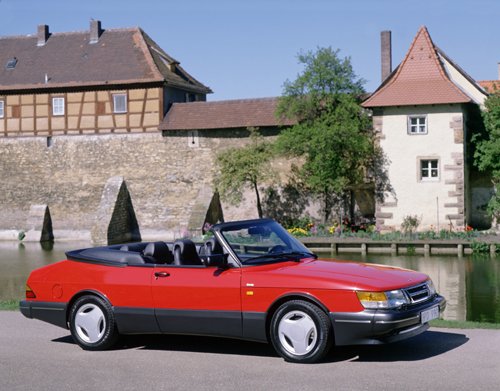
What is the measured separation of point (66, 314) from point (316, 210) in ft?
92.6

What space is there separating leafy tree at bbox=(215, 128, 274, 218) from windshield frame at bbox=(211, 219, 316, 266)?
2708 cm

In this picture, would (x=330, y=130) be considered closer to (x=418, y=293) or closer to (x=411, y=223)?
(x=411, y=223)

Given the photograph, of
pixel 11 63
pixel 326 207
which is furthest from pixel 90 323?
pixel 11 63

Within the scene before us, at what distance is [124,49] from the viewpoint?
133 feet

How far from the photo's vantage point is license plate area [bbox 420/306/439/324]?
773 centimetres

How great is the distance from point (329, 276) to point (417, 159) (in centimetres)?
2633

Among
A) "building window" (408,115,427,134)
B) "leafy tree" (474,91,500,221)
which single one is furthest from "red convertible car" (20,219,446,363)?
"leafy tree" (474,91,500,221)

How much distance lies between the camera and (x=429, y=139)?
33094 mm

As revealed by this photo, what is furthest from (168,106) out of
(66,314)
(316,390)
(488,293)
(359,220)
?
(316,390)

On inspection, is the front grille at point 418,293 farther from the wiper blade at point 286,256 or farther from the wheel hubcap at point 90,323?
the wheel hubcap at point 90,323

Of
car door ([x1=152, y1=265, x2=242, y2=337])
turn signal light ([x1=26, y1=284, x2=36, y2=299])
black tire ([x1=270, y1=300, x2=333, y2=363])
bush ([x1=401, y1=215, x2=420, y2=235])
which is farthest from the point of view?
bush ([x1=401, y1=215, x2=420, y2=235])

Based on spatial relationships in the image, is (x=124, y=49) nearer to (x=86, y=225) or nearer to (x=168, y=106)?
(x=168, y=106)

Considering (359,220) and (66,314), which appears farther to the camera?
(359,220)

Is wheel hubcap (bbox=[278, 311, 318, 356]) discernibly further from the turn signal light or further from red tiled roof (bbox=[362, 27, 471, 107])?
red tiled roof (bbox=[362, 27, 471, 107])
